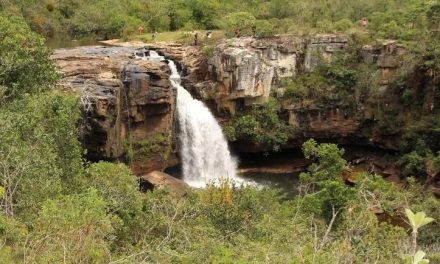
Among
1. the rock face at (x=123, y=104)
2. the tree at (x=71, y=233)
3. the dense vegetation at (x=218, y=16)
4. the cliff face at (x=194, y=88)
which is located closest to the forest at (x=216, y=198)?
the tree at (x=71, y=233)

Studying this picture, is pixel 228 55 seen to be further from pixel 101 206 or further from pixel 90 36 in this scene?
pixel 90 36

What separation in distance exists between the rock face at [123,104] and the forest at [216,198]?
5.05 feet

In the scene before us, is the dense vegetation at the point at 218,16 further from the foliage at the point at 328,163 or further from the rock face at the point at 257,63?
the foliage at the point at 328,163

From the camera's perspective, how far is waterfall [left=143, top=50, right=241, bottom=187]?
22938 mm

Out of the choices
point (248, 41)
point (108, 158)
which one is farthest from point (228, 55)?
point (108, 158)

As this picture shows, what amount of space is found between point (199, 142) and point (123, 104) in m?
4.72

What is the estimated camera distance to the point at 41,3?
126 feet

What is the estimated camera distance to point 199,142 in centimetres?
2336

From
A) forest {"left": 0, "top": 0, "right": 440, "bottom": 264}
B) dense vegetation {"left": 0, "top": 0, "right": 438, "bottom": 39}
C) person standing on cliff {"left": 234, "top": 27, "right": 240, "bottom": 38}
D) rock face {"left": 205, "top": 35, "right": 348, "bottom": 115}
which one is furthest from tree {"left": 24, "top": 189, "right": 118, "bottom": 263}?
dense vegetation {"left": 0, "top": 0, "right": 438, "bottom": 39}

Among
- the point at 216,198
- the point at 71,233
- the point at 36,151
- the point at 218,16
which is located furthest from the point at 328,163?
the point at 218,16

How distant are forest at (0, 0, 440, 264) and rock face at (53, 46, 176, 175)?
1.54m

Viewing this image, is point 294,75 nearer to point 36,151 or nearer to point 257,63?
point 257,63

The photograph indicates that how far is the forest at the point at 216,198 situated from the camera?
25.7 feet

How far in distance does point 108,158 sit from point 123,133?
141 cm
